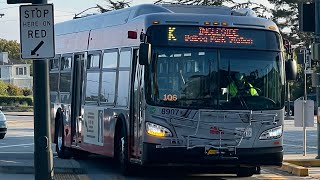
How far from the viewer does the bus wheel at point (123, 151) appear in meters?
15.1

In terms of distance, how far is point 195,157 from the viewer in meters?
13.8

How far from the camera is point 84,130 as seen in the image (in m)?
18.0

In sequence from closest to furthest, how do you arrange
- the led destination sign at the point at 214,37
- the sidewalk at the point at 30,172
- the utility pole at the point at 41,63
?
1. the utility pole at the point at 41,63
2. the led destination sign at the point at 214,37
3. the sidewalk at the point at 30,172

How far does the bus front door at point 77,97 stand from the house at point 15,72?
104m

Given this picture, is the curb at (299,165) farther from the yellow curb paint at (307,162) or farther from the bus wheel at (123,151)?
the bus wheel at (123,151)

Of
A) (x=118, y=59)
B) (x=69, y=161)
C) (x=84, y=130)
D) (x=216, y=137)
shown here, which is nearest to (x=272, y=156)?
(x=216, y=137)

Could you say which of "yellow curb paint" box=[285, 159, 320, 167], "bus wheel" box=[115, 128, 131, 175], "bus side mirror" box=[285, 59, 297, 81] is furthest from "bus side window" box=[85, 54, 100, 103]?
"yellow curb paint" box=[285, 159, 320, 167]

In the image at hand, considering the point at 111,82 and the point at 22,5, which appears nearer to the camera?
the point at 22,5

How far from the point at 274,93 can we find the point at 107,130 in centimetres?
384

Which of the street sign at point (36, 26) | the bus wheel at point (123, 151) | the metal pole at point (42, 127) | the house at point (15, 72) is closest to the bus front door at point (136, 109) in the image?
the bus wheel at point (123, 151)

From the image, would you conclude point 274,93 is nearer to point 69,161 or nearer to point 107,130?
point 107,130

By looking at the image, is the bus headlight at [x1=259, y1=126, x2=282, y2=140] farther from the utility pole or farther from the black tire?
the black tire

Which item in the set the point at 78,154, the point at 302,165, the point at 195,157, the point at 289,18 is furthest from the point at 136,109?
the point at 289,18

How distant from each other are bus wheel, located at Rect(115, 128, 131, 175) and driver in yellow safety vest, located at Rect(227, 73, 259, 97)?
2331 mm
